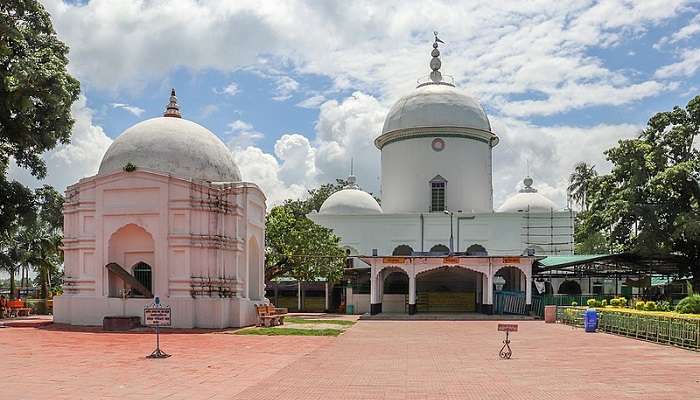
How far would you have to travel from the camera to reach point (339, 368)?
49.8ft

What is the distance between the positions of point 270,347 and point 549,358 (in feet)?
24.6

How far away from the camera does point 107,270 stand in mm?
27234

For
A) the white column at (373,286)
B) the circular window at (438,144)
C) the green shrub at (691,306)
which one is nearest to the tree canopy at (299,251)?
the white column at (373,286)

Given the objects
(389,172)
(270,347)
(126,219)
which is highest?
(389,172)

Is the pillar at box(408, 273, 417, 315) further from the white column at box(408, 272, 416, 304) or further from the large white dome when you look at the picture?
the large white dome

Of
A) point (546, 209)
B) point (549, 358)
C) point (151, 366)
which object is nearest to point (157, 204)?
point (151, 366)

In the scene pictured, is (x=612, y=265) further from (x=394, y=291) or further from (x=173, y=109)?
(x=173, y=109)

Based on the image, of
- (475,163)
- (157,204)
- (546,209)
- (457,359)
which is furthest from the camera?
(546,209)

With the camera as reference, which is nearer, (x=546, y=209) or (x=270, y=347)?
(x=270, y=347)

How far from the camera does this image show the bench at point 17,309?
114 ft

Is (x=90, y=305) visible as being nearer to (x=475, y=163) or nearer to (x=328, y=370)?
(x=328, y=370)

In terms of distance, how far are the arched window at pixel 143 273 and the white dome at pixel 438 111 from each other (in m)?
25.4

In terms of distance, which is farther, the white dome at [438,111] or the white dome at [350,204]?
the white dome at [350,204]

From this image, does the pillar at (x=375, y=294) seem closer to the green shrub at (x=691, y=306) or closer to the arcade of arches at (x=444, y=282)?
the arcade of arches at (x=444, y=282)
